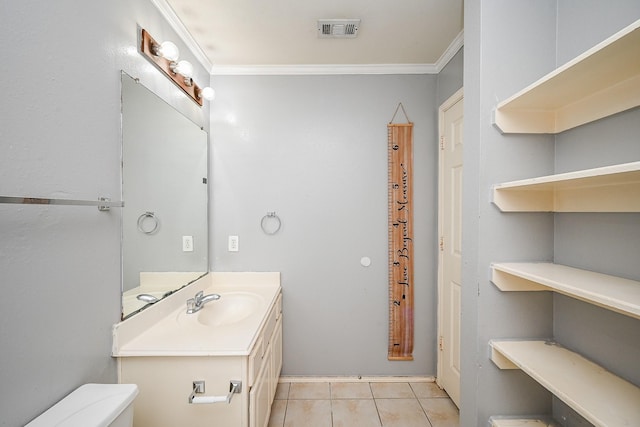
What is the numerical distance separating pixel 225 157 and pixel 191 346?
1490 mm

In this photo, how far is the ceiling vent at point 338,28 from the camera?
166cm

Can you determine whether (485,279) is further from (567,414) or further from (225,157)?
(225,157)

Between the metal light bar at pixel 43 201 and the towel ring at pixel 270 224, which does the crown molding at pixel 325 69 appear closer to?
the towel ring at pixel 270 224

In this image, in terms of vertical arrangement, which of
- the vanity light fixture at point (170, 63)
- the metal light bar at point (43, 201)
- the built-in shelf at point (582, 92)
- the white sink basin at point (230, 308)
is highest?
the vanity light fixture at point (170, 63)

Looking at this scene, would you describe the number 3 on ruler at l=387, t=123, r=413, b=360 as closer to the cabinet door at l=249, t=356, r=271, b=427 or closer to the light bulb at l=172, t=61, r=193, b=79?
the cabinet door at l=249, t=356, r=271, b=427

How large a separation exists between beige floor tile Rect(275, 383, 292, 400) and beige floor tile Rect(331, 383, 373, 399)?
14.2 inches

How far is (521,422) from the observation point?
114cm

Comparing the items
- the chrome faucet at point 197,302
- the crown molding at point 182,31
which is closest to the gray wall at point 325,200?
the crown molding at point 182,31

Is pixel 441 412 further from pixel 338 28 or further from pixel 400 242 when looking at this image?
pixel 338 28

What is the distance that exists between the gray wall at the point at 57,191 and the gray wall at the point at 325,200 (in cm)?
103

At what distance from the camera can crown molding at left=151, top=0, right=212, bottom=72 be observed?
151 cm

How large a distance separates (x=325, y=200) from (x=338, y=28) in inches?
47.6

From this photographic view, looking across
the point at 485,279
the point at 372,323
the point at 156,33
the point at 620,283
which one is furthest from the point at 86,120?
the point at 372,323

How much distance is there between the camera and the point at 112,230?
113 cm
